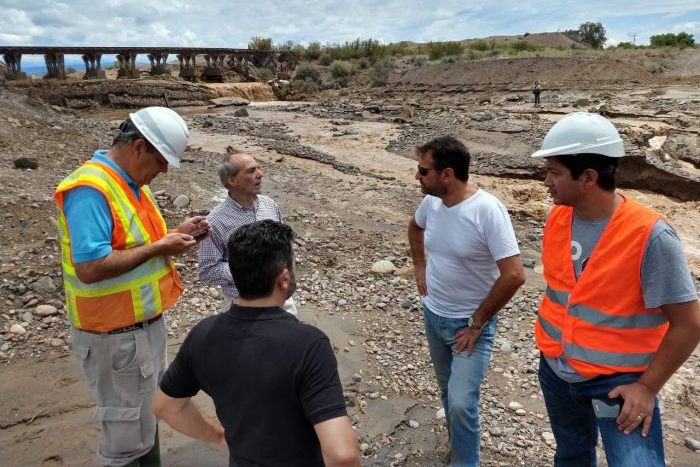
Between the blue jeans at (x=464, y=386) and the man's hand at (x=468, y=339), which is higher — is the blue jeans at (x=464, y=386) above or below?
below

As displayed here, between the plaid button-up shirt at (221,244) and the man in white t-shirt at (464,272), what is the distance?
1051 mm

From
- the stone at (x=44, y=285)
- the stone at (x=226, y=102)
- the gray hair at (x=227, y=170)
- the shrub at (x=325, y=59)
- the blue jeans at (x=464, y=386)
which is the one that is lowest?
the stone at (x=44, y=285)

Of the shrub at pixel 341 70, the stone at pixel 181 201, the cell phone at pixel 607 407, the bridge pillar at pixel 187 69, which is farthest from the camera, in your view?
the shrub at pixel 341 70

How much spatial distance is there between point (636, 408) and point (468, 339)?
2.95 feet

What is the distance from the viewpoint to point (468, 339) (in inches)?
102

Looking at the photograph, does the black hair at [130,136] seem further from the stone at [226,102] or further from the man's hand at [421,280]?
the stone at [226,102]

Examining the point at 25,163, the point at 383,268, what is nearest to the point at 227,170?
the point at 383,268

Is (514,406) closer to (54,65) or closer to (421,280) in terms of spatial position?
(421,280)

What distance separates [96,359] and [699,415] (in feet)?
12.0

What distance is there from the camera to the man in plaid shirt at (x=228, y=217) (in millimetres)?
2902

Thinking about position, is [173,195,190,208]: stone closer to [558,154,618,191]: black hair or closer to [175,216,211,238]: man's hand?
[175,216,211,238]: man's hand

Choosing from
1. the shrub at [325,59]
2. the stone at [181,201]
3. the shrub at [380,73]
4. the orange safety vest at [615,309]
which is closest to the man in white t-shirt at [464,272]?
the orange safety vest at [615,309]

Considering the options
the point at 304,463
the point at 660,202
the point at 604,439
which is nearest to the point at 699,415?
the point at 604,439

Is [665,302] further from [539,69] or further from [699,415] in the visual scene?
[539,69]
